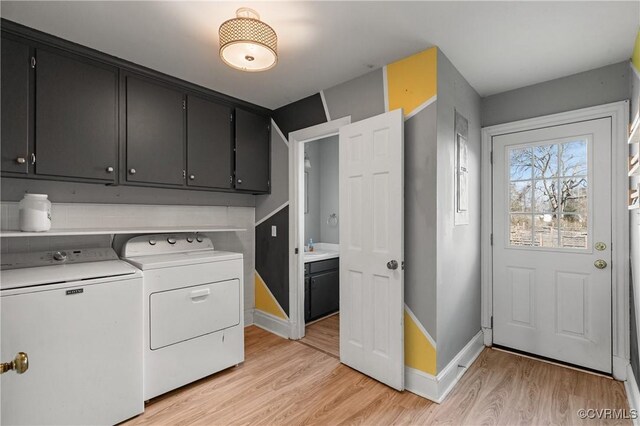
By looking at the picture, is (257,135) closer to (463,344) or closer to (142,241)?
(142,241)

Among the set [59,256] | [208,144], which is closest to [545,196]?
[208,144]

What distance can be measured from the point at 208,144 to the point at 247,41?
1419mm

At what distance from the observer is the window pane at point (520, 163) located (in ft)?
9.35

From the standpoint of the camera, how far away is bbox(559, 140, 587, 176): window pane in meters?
2.57

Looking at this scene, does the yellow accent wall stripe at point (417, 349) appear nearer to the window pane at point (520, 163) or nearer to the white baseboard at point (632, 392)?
the white baseboard at point (632, 392)

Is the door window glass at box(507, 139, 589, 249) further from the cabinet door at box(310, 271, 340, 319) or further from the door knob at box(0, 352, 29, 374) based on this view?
the door knob at box(0, 352, 29, 374)

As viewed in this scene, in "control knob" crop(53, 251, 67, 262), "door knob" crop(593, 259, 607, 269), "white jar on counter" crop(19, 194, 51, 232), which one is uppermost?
"white jar on counter" crop(19, 194, 51, 232)

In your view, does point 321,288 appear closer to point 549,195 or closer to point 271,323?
point 271,323

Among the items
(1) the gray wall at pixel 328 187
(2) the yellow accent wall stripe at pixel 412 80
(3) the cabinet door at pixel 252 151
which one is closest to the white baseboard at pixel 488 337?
(1) the gray wall at pixel 328 187

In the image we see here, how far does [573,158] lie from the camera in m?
2.62

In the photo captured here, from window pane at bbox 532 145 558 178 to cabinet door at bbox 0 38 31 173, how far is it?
3.86m

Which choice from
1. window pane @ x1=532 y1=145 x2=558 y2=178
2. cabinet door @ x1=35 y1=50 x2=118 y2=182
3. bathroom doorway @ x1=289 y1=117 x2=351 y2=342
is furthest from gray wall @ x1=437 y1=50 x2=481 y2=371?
cabinet door @ x1=35 y1=50 x2=118 y2=182

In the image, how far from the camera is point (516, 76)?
2617 millimetres

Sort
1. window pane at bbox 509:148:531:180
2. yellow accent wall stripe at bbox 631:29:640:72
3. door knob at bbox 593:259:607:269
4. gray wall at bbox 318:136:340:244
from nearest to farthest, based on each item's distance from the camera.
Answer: yellow accent wall stripe at bbox 631:29:640:72 → door knob at bbox 593:259:607:269 → window pane at bbox 509:148:531:180 → gray wall at bbox 318:136:340:244
